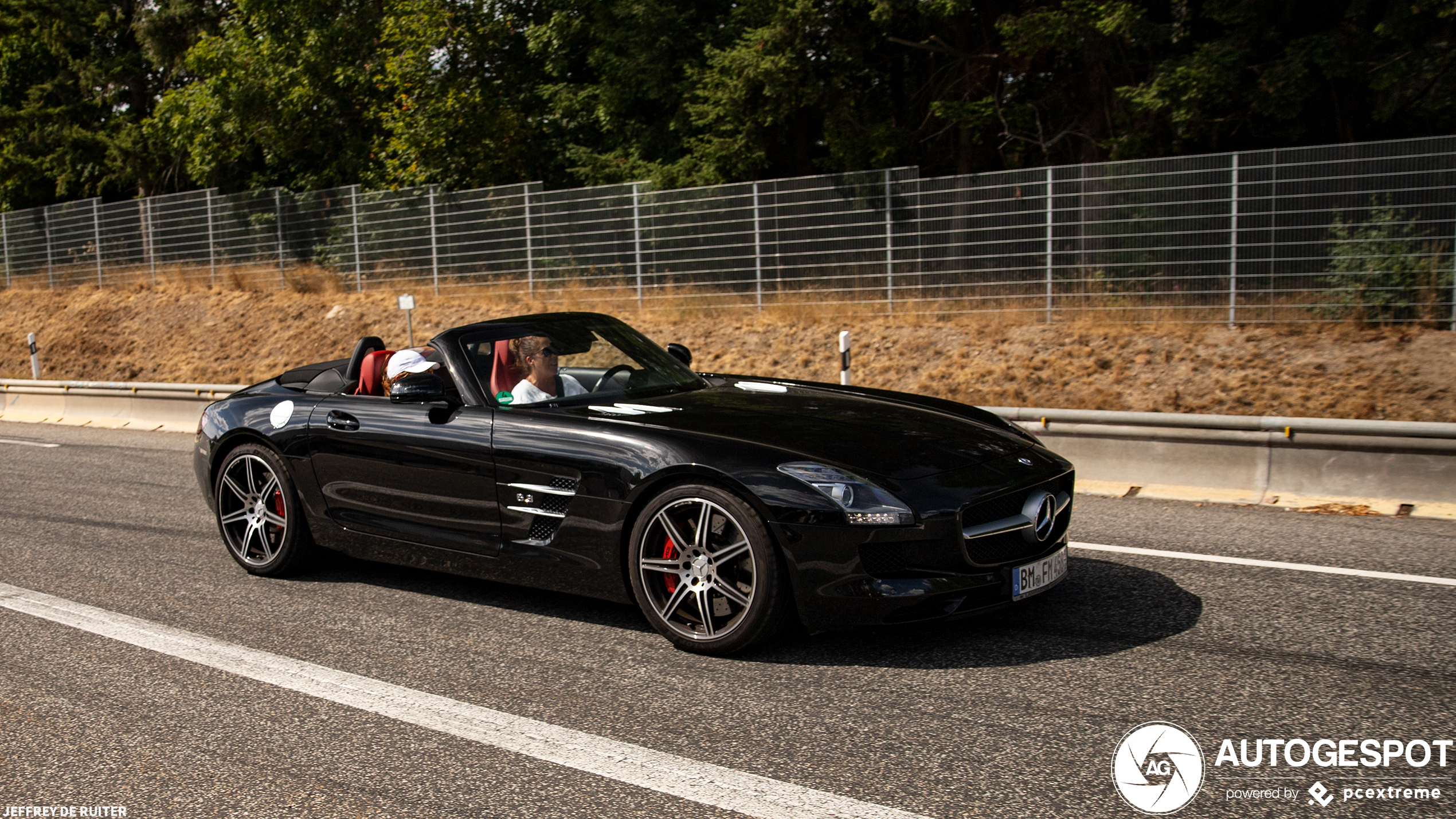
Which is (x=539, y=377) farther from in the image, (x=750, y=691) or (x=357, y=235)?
(x=357, y=235)

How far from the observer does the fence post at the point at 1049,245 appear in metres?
14.0

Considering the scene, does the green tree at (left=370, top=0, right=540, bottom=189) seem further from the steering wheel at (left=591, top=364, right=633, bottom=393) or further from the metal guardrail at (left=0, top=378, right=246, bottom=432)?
the steering wheel at (left=591, top=364, right=633, bottom=393)

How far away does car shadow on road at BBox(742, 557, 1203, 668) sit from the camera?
181 inches

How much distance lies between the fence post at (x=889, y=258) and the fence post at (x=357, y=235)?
36.0 ft

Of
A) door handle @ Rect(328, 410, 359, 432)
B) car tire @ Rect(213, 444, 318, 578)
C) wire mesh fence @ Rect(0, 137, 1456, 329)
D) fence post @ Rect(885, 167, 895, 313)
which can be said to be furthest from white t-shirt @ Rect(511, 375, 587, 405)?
fence post @ Rect(885, 167, 895, 313)

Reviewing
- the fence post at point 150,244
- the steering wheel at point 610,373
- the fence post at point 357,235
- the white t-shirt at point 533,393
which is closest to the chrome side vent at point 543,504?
the white t-shirt at point 533,393

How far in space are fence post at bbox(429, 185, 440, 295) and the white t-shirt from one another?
15589 mm

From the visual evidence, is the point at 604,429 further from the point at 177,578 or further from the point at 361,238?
the point at 361,238

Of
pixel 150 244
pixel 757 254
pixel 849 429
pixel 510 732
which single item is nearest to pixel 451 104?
pixel 150 244

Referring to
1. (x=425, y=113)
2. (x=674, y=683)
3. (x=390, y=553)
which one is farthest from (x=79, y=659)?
(x=425, y=113)

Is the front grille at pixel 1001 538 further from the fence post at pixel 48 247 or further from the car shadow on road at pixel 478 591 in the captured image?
the fence post at pixel 48 247

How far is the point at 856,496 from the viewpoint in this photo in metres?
4.45

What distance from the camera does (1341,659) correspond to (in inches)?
174

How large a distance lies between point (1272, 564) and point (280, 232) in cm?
2120
